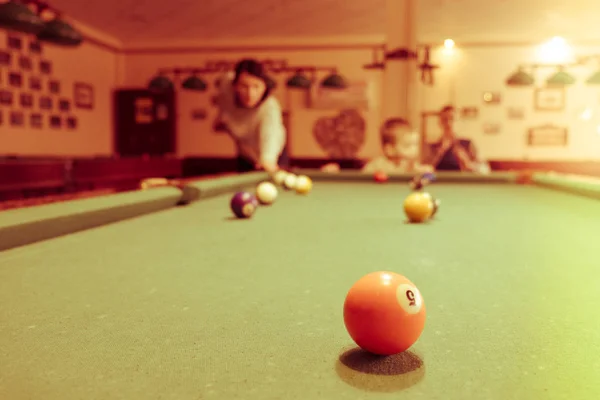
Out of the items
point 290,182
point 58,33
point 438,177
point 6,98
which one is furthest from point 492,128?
point 6,98

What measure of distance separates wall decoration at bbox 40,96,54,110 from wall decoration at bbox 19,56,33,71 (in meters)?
0.52

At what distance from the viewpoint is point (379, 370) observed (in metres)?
0.79

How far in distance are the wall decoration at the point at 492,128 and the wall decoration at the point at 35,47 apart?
7304mm

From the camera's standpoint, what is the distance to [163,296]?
1.17 m

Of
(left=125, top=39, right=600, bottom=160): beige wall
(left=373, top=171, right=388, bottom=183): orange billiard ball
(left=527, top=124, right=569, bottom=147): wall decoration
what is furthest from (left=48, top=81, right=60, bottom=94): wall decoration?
(left=527, top=124, right=569, bottom=147): wall decoration

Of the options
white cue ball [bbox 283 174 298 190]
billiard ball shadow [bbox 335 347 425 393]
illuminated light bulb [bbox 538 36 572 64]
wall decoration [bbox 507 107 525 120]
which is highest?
illuminated light bulb [bbox 538 36 572 64]

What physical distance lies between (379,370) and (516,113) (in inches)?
386

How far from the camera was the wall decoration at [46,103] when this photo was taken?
859cm

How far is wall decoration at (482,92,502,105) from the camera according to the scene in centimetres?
973

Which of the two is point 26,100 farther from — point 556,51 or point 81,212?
point 556,51

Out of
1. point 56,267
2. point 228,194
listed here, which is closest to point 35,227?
point 56,267

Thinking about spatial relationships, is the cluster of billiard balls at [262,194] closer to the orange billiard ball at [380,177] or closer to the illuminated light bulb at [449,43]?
the orange billiard ball at [380,177]

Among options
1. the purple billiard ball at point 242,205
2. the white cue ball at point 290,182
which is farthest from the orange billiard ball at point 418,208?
the white cue ball at point 290,182

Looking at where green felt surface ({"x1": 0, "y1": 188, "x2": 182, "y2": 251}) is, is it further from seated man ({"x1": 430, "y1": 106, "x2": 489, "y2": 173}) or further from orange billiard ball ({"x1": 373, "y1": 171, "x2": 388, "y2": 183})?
seated man ({"x1": 430, "y1": 106, "x2": 489, "y2": 173})
